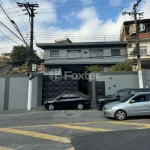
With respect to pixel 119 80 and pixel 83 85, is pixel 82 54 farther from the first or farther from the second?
pixel 119 80

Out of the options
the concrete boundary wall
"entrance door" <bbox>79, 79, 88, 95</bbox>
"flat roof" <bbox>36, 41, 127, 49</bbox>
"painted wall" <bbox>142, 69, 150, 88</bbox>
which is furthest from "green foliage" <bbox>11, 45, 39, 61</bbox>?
"painted wall" <bbox>142, 69, 150, 88</bbox>

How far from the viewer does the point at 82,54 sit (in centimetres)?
3050

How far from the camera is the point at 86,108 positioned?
699 inches

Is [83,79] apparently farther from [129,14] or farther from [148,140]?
[148,140]

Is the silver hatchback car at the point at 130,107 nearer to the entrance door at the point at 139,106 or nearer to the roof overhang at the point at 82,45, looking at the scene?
the entrance door at the point at 139,106

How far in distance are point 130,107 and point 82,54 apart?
63.4ft

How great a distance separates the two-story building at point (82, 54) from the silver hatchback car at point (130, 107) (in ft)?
58.2

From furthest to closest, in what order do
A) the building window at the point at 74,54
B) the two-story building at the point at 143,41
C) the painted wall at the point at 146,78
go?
the building window at the point at 74,54 → the two-story building at the point at 143,41 → the painted wall at the point at 146,78

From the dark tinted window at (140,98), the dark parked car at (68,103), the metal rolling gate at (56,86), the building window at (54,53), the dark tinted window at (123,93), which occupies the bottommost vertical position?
the dark parked car at (68,103)

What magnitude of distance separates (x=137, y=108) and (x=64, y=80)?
11.1 m

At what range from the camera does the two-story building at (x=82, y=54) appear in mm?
29938

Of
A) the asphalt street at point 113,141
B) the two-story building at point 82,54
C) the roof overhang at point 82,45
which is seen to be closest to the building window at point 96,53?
the two-story building at point 82,54

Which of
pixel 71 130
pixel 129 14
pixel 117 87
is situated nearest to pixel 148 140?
pixel 71 130

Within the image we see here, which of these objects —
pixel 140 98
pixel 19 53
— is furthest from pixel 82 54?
pixel 19 53
